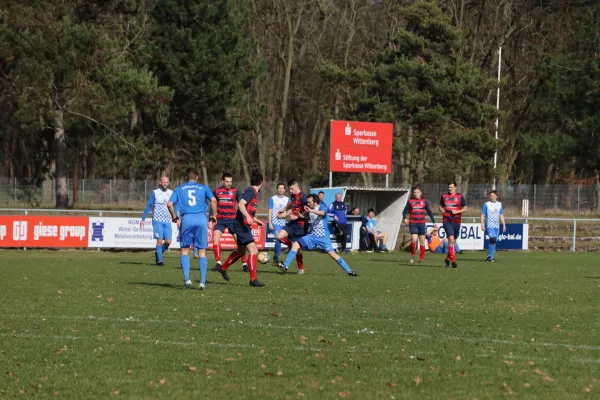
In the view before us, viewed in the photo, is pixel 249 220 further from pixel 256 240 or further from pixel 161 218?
pixel 256 240

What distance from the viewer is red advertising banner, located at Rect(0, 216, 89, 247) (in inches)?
1169

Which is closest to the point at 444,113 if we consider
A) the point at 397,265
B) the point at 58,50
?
the point at 58,50

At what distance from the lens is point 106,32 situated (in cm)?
4644

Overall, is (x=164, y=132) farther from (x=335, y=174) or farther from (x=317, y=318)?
(x=317, y=318)

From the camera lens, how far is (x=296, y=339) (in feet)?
32.7

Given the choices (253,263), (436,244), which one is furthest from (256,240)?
(253,263)

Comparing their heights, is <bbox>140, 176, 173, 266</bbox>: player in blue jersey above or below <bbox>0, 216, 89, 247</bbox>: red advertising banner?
above

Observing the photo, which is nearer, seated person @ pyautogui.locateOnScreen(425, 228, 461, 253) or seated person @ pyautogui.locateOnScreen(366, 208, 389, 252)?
seated person @ pyautogui.locateOnScreen(425, 228, 461, 253)

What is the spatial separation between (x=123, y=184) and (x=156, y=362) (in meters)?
40.4

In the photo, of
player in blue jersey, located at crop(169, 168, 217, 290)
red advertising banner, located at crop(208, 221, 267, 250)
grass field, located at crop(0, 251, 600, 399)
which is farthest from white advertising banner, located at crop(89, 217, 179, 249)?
player in blue jersey, located at crop(169, 168, 217, 290)

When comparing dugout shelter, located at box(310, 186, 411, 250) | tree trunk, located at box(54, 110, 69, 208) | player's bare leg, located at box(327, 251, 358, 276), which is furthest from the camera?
tree trunk, located at box(54, 110, 69, 208)

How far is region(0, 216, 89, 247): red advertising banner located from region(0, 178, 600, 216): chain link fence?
17168 mm

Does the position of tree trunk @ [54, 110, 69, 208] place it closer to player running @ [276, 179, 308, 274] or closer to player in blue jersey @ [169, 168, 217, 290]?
player running @ [276, 179, 308, 274]

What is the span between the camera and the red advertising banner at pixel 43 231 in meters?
29.7
